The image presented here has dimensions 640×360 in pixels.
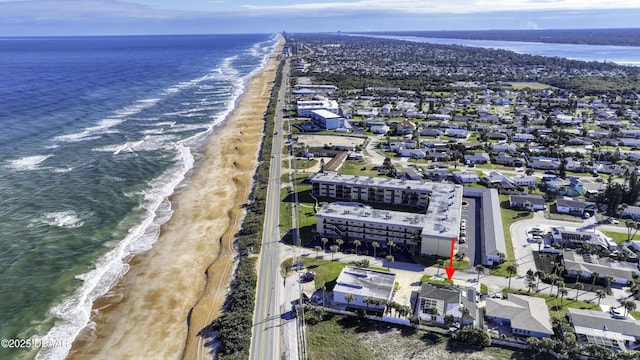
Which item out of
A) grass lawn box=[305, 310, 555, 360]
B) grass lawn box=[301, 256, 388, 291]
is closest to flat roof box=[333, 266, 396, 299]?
grass lawn box=[301, 256, 388, 291]

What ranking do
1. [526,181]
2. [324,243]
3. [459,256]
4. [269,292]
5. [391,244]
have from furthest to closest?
[526,181], [324,243], [391,244], [459,256], [269,292]

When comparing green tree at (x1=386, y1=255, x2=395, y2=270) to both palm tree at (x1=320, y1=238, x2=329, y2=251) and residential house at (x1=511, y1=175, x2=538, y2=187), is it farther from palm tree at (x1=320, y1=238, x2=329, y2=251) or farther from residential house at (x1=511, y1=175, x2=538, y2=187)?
residential house at (x1=511, y1=175, x2=538, y2=187)

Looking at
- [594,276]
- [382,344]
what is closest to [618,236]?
[594,276]

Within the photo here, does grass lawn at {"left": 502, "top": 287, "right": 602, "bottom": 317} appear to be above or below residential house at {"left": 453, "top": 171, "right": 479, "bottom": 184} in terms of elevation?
below

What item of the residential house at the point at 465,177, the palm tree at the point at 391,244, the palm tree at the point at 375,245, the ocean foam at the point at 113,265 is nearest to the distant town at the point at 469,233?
the residential house at the point at 465,177

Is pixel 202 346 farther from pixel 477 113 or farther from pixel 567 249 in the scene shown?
pixel 477 113

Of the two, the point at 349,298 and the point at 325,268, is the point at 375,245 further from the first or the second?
the point at 349,298

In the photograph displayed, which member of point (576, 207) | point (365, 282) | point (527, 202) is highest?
point (527, 202)
